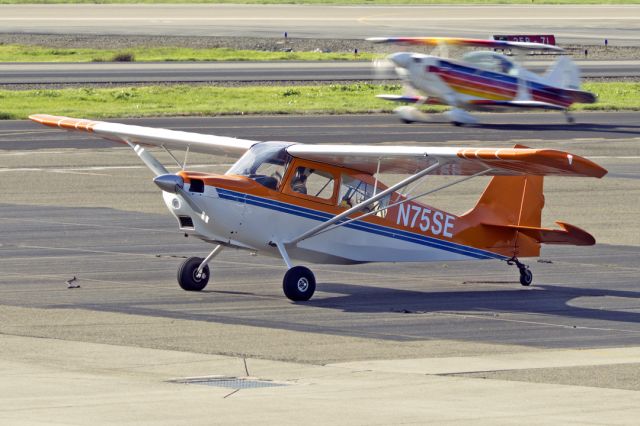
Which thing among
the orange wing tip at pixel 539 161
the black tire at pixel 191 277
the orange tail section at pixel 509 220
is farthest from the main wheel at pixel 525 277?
the black tire at pixel 191 277

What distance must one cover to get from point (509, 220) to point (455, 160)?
2582 millimetres

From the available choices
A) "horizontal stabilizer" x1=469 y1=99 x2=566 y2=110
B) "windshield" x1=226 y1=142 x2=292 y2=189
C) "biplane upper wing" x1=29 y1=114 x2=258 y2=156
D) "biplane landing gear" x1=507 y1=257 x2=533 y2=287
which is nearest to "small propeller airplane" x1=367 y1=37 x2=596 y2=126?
"horizontal stabilizer" x1=469 y1=99 x2=566 y2=110

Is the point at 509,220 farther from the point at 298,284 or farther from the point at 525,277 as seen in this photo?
the point at 298,284

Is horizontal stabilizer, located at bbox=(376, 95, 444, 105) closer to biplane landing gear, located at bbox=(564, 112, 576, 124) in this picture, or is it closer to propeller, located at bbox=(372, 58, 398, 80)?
propeller, located at bbox=(372, 58, 398, 80)

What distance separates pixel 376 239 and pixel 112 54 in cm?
5044

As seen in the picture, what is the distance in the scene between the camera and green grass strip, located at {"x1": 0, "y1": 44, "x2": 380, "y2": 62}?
65625mm

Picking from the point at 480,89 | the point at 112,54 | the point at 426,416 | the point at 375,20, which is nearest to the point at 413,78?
the point at 480,89

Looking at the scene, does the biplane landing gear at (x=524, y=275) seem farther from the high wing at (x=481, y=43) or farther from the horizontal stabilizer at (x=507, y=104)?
the high wing at (x=481, y=43)

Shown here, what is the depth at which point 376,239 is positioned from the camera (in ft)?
61.4

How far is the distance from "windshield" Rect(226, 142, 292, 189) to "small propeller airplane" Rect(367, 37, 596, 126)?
82.2 feet

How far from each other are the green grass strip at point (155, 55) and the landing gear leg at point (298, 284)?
48452 mm

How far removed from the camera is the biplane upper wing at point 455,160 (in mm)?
15812

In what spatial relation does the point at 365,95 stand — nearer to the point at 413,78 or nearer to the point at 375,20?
the point at 413,78

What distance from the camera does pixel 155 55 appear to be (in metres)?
67.8
